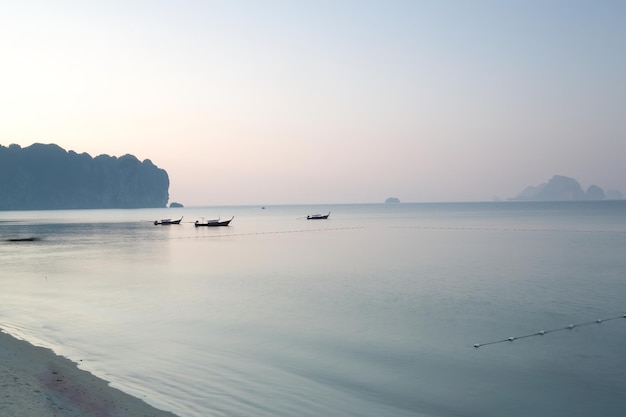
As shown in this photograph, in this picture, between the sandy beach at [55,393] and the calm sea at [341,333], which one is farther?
the calm sea at [341,333]

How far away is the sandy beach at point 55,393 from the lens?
32.8 feet

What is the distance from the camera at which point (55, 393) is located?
11305mm

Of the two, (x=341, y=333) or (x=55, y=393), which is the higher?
(x=55, y=393)

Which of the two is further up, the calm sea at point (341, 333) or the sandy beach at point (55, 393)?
the sandy beach at point (55, 393)

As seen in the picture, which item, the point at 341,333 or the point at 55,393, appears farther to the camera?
the point at 341,333

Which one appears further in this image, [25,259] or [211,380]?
[25,259]

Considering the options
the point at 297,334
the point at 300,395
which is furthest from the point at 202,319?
the point at 300,395

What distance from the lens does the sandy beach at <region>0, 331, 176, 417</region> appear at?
9.99m

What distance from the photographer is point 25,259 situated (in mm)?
46531

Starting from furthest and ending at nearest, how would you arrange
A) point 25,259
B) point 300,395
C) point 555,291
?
point 25,259
point 555,291
point 300,395

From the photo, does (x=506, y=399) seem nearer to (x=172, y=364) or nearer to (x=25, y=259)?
(x=172, y=364)

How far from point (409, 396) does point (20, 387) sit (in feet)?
31.1

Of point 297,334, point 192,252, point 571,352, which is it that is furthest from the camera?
point 192,252

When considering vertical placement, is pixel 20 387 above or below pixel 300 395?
above
